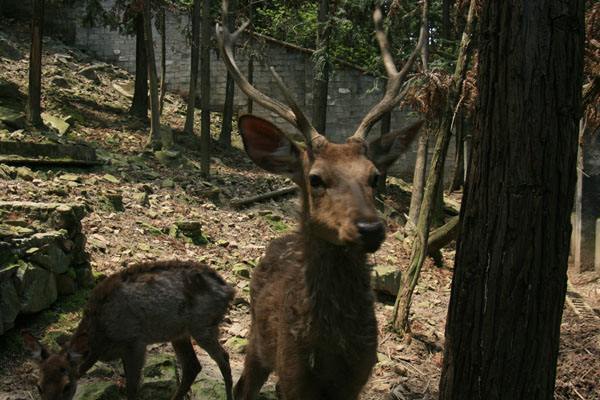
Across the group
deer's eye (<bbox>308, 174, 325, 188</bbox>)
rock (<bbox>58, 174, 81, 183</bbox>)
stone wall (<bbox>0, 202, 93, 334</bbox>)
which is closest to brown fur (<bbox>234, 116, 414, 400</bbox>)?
deer's eye (<bbox>308, 174, 325, 188</bbox>)

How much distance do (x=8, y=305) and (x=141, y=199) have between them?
5.98 metres

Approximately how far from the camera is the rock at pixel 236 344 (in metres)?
7.44

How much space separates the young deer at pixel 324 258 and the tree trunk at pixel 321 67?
11251 millimetres

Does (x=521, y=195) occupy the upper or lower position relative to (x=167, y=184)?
upper

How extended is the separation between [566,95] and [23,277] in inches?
204

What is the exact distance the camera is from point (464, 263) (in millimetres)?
3510

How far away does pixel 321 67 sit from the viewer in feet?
51.5

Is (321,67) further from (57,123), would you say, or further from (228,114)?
(57,123)

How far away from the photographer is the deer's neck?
4281 mm

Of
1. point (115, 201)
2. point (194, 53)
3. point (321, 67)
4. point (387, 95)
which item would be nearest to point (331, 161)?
point (387, 95)

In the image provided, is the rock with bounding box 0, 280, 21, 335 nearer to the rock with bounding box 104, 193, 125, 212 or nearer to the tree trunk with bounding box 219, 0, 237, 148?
the rock with bounding box 104, 193, 125, 212

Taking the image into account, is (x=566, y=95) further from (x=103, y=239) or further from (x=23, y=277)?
(x=103, y=239)

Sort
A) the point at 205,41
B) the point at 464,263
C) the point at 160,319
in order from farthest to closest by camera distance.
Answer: the point at 205,41
the point at 160,319
the point at 464,263

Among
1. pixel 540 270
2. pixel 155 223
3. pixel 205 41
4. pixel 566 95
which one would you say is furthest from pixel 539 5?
pixel 205 41
